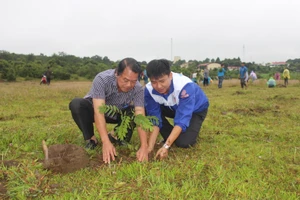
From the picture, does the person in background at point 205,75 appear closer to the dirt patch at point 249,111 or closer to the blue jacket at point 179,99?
the dirt patch at point 249,111

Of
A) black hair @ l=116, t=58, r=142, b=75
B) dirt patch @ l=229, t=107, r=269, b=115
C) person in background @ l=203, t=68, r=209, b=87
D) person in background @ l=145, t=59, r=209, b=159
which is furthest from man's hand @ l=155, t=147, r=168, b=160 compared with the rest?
person in background @ l=203, t=68, r=209, b=87

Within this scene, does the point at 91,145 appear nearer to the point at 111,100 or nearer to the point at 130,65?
the point at 111,100

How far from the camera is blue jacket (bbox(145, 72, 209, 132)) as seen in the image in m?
3.09

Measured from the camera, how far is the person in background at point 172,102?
2859 millimetres

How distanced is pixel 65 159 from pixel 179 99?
139 cm

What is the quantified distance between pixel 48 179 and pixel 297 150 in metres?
2.91

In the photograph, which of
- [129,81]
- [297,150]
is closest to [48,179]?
[129,81]

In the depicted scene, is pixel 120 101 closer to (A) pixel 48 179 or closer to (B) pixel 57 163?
(B) pixel 57 163

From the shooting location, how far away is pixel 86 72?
1516 inches

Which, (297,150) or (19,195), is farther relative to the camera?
(297,150)

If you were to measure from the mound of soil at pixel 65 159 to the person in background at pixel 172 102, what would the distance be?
2.68 feet

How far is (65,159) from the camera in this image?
2.78 meters

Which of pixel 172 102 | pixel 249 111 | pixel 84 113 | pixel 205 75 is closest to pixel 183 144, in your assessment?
pixel 172 102

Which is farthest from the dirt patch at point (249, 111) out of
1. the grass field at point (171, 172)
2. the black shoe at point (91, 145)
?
the black shoe at point (91, 145)
